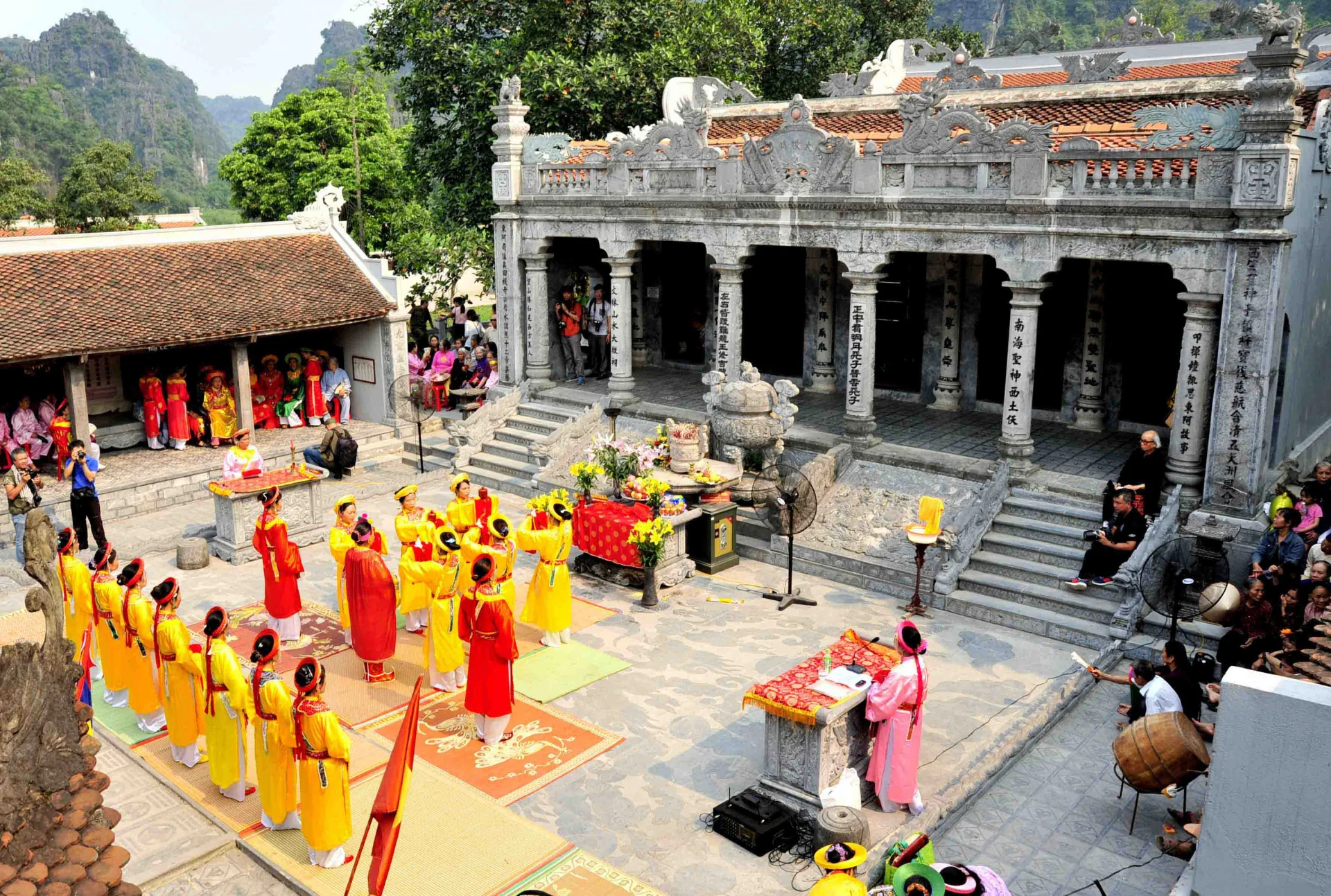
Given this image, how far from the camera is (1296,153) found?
1217 cm

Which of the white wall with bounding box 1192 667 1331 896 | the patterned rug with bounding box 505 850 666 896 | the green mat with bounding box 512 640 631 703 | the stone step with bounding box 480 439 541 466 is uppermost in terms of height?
the white wall with bounding box 1192 667 1331 896

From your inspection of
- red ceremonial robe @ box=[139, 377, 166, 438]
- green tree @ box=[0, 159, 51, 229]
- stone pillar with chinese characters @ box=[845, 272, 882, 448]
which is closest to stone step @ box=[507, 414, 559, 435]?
stone pillar with chinese characters @ box=[845, 272, 882, 448]

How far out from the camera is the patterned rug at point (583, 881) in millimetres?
8375

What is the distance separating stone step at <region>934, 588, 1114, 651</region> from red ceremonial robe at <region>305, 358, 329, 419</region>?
13.2m

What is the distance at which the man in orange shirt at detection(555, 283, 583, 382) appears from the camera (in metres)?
20.9

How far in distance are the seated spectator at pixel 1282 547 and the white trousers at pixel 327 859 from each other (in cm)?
907

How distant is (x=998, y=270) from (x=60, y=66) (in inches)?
4687

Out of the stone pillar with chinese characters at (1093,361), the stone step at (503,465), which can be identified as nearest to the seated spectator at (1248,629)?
the stone pillar with chinese characters at (1093,361)

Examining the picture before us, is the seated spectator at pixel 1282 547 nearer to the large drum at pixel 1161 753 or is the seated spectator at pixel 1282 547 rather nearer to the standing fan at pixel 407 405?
the large drum at pixel 1161 753

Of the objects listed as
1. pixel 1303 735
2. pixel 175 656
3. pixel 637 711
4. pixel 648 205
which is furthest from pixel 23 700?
pixel 648 205

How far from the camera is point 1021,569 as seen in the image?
1362cm

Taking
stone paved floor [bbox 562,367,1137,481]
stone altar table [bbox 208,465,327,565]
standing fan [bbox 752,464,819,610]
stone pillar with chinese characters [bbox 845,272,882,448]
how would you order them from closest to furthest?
standing fan [bbox 752,464,819,610], stone altar table [bbox 208,465,327,565], stone paved floor [bbox 562,367,1137,481], stone pillar with chinese characters [bbox 845,272,882,448]

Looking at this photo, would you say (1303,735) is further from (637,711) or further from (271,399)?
(271,399)

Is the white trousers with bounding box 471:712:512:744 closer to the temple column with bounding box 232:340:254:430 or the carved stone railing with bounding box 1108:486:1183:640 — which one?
the carved stone railing with bounding box 1108:486:1183:640
